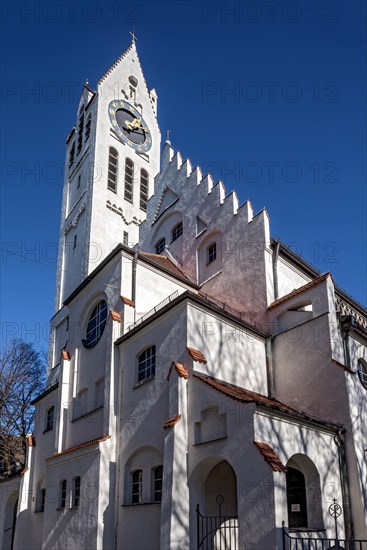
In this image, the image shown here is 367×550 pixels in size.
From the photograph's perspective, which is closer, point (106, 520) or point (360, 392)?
point (106, 520)

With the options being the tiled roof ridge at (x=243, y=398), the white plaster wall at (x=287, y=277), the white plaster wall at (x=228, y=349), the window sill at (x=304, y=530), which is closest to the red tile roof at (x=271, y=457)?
the tiled roof ridge at (x=243, y=398)

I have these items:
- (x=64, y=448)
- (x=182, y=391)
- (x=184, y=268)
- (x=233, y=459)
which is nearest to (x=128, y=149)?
(x=184, y=268)

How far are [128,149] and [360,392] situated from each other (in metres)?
31.8

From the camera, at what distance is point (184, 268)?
2625 centimetres

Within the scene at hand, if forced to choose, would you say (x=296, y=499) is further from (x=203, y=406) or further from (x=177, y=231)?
(x=177, y=231)

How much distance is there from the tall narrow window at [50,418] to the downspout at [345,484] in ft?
45.4

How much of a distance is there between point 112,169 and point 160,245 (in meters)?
13.8

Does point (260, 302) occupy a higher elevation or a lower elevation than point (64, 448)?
higher

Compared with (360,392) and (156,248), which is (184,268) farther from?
(360,392)

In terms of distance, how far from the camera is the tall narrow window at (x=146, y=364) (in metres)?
17.5

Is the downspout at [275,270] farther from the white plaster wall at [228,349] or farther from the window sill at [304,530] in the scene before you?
the window sill at [304,530]

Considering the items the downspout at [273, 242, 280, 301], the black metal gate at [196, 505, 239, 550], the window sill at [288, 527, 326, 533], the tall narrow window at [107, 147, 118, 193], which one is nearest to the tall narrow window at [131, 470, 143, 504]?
the black metal gate at [196, 505, 239, 550]

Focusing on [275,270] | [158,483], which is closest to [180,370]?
[158,483]

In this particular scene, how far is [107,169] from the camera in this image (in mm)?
40250
